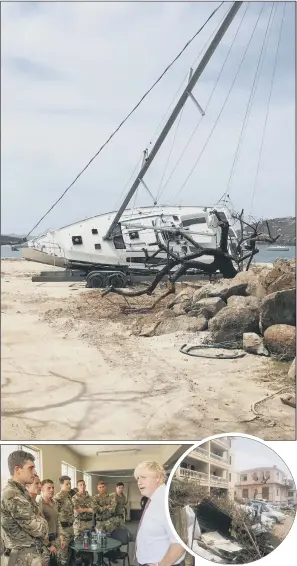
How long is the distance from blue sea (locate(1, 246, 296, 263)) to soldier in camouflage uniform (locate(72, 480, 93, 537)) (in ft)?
3.93

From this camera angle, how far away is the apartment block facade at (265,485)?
3016 millimetres

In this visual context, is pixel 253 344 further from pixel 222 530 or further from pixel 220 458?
pixel 222 530

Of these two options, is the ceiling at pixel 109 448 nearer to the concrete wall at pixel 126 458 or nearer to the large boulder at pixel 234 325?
the concrete wall at pixel 126 458

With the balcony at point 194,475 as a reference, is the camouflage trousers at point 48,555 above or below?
below

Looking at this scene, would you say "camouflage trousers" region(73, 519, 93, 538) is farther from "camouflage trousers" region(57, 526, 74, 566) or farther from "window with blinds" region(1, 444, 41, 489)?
"window with blinds" region(1, 444, 41, 489)

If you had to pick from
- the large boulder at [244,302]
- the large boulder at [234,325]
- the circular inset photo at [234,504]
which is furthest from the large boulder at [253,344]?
the circular inset photo at [234,504]

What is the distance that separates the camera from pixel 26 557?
10.1 ft

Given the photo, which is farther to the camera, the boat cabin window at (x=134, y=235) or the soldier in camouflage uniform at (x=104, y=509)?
the boat cabin window at (x=134, y=235)

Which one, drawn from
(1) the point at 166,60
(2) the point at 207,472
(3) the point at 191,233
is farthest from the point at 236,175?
(2) the point at 207,472

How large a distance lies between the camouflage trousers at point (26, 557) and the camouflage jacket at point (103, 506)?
1.06 ft

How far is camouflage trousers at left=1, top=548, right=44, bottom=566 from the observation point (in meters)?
3.07

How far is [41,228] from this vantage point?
143 inches

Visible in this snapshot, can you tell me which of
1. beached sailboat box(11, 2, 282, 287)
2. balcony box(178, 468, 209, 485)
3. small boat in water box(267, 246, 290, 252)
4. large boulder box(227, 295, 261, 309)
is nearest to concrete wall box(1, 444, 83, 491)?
balcony box(178, 468, 209, 485)

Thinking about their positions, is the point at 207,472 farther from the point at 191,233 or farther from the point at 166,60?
the point at 166,60
